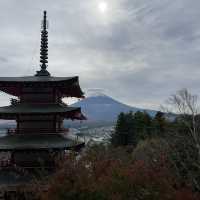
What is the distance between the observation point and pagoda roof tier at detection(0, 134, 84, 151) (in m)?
23.2

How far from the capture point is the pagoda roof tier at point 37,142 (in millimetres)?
23244

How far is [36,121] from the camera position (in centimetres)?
2505

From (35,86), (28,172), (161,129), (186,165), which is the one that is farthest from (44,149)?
(161,129)

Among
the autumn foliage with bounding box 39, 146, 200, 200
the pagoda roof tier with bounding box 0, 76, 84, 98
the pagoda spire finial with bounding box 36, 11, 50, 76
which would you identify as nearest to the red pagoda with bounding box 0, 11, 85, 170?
the pagoda roof tier with bounding box 0, 76, 84, 98

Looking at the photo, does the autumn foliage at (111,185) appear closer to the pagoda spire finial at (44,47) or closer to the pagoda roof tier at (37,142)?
the pagoda roof tier at (37,142)

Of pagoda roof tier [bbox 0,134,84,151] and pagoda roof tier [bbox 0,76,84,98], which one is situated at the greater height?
pagoda roof tier [bbox 0,76,84,98]

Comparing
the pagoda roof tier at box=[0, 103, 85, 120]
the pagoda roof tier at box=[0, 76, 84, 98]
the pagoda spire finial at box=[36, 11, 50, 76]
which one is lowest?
the pagoda roof tier at box=[0, 103, 85, 120]

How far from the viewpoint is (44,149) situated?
23375mm

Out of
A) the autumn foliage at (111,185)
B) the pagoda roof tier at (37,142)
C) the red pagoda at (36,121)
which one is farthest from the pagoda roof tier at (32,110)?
the autumn foliage at (111,185)

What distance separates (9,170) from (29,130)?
3.11 m

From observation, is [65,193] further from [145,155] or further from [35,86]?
[145,155]

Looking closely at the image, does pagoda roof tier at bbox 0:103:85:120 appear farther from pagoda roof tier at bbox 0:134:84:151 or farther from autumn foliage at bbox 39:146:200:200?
autumn foliage at bbox 39:146:200:200

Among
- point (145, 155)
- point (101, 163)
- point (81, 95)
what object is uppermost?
point (81, 95)

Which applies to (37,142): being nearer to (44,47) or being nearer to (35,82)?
(35,82)
